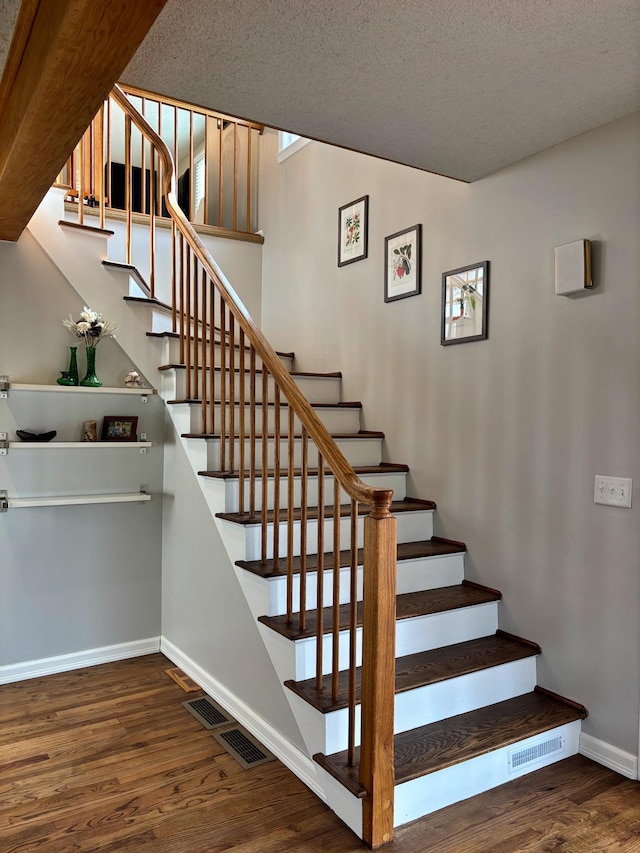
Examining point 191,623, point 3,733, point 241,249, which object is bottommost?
point 3,733

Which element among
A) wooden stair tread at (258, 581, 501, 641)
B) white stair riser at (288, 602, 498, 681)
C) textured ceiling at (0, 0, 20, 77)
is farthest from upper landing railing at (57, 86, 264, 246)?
white stair riser at (288, 602, 498, 681)

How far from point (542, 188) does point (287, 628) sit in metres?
2.15

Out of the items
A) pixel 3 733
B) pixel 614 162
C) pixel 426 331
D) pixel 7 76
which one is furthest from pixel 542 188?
pixel 3 733

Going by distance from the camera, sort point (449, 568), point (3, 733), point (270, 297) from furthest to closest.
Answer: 1. point (270, 297)
2. point (449, 568)
3. point (3, 733)

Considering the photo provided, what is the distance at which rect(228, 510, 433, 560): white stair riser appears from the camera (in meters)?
2.76

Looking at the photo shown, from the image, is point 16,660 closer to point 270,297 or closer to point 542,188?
point 270,297

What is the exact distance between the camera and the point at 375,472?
11.2ft

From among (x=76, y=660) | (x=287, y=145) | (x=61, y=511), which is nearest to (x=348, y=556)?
(x=61, y=511)

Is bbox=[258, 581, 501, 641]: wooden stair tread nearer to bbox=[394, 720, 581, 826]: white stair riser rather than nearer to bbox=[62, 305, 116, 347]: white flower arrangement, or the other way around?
bbox=[394, 720, 581, 826]: white stair riser

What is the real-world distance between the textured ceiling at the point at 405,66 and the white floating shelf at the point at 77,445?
184 centimetres

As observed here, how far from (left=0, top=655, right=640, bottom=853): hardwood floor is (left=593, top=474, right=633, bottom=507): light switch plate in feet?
3.46

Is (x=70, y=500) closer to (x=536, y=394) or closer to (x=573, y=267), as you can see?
(x=536, y=394)

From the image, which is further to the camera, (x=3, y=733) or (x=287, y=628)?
(x=3, y=733)

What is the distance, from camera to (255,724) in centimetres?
274
